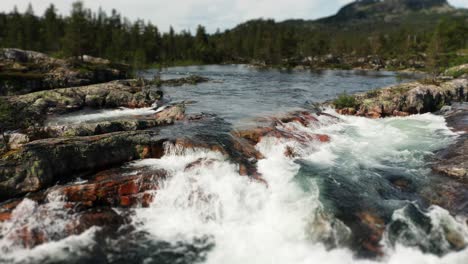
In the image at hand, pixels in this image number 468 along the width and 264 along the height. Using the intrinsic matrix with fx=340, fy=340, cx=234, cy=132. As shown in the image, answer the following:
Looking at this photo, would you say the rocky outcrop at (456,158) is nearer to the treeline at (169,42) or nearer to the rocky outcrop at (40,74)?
the treeline at (169,42)

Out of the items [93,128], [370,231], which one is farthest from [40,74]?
[370,231]

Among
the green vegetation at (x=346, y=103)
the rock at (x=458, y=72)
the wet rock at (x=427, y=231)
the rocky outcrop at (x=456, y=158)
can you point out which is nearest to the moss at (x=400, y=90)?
the green vegetation at (x=346, y=103)

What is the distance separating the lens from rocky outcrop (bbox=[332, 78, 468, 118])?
39.4 meters

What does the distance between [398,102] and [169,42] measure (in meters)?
143

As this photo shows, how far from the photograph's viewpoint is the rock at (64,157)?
1716 cm

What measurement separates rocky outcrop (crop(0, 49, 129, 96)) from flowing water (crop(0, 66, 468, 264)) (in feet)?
125

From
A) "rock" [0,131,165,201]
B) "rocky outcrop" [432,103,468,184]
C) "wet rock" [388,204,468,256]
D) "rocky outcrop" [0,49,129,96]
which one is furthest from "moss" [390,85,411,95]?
"rocky outcrop" [0,49,129,96]

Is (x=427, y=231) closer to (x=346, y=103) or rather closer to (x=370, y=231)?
(x=370, y=231)

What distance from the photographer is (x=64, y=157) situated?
1902 cm

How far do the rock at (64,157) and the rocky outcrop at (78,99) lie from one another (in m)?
19.7

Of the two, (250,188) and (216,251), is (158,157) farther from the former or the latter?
(216,251)

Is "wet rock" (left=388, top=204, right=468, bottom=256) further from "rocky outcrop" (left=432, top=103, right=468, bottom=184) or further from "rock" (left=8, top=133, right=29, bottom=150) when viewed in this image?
"rock" (left=8, top=133, right=29, bottom=150)

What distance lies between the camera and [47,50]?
119375mm

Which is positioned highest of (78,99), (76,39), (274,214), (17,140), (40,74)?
(76,39)
